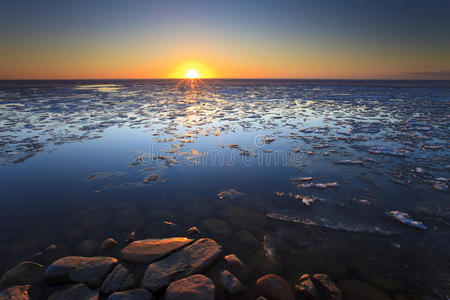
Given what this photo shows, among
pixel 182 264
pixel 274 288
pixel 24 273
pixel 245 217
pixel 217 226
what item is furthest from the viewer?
pixel 245 217

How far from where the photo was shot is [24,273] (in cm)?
255

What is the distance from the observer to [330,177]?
200 inches

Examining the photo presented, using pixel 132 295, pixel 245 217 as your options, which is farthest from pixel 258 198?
pixel 132 295

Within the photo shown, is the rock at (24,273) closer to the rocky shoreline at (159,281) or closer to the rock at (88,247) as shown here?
the rocky shoreline at (159,281)

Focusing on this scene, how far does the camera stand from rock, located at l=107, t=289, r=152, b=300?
87.2 inches

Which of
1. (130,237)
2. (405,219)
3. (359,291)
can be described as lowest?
(359,291)

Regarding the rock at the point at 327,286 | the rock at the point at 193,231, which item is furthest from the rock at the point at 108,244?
the rock at the point at 327,286

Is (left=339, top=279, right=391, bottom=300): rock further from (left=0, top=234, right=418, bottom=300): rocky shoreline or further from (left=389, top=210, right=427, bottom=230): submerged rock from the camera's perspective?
(left=389, top=210, right=427, bottom=230): submerged rock

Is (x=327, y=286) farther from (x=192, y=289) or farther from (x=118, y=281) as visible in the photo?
(x=118, y=281)

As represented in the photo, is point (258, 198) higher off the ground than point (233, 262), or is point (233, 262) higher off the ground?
point (258, 198)

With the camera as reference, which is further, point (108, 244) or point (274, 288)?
point (108, 244)

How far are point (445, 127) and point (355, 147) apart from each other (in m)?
6.28

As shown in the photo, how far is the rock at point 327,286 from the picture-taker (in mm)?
2320

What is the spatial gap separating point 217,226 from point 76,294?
6.55 feet
